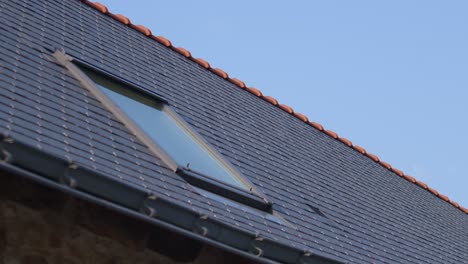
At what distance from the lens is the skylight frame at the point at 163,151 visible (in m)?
6.34

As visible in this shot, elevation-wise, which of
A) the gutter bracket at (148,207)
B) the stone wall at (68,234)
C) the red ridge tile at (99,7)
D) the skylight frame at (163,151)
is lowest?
the stone wall at (68,234)

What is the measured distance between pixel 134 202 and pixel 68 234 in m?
0.40

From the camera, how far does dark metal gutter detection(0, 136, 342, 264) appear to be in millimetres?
4477

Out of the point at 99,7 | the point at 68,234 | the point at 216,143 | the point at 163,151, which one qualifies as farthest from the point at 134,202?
the point at 99,7

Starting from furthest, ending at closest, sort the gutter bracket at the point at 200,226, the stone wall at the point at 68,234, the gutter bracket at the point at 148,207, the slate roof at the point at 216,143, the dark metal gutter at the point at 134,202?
the slate roof at the point at 216,143, the gutter bracket at the point at 200,226, the gutter bracket at the point at 148,207, the stone wall at the point at 68,234, the dark metal gutter at the point at 134,202

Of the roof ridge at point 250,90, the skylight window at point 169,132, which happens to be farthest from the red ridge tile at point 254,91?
the skylight window at point 169,132

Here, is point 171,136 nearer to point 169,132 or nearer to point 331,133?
point 169,132

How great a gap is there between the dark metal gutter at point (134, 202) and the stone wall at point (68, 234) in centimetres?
20

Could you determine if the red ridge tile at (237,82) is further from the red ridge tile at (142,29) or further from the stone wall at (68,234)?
the stone wall at (68,234)

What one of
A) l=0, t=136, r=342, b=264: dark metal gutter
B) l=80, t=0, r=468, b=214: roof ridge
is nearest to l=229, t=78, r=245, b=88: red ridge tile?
l=80, t=0, r=468, b=214: roof ridge

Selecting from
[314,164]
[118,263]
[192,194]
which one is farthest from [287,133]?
[118,263]

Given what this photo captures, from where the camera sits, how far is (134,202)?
194 inches

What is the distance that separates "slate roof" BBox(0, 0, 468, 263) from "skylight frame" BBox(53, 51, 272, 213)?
77 mm

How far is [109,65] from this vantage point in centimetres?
785
